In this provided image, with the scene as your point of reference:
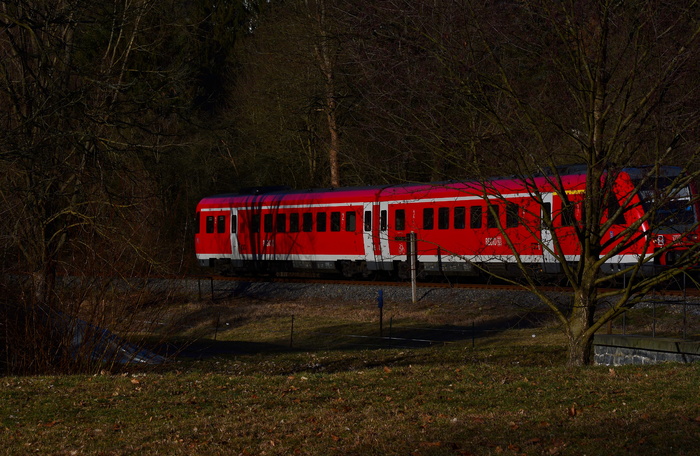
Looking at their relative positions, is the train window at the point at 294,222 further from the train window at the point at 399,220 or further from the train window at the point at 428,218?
the train window at the point at 428,218

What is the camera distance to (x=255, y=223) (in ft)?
109

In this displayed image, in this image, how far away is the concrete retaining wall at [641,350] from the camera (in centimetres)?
1254

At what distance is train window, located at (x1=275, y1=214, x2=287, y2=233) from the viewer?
32.1 m

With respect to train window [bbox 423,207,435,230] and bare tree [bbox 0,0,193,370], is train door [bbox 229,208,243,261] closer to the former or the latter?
train window [bbox 423,207,435,230]

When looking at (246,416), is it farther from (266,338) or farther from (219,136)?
(219,136)

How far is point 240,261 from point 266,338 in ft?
41.0

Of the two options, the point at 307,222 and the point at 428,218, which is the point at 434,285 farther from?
the point at 307,222

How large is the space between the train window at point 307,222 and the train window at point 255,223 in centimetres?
256

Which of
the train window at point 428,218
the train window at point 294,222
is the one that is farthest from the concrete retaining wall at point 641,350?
the train window at point 294,222

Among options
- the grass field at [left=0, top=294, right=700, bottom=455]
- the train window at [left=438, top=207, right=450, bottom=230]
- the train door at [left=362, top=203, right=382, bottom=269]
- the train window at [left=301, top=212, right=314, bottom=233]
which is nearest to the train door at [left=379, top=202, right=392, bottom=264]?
the train door at [left=362, top=203, right=382, bottom=269]

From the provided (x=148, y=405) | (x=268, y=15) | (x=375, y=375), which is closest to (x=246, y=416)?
(x=148, y=405)

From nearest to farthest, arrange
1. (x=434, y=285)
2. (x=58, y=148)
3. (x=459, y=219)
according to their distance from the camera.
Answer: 1. (x=58, y=148)
2. (x=459, y=219)
3. (x=434, y=285)

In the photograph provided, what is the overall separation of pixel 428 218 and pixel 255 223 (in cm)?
907

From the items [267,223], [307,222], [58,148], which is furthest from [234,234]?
[58,148]
